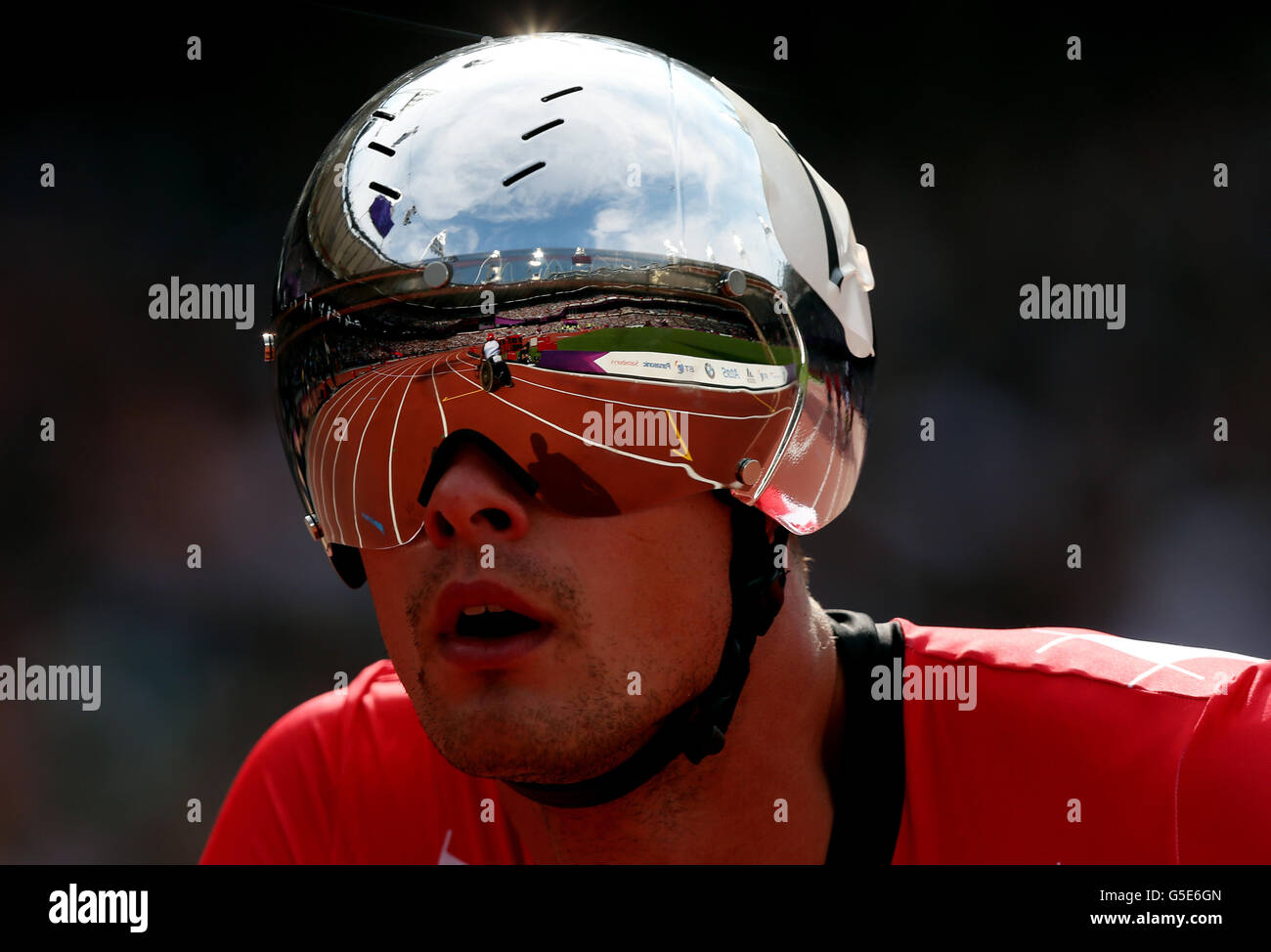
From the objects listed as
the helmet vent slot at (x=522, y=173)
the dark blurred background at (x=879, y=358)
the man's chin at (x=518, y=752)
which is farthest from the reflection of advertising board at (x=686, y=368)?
the dark blurred background at (x=879, y=358)

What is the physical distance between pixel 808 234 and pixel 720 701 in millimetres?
895

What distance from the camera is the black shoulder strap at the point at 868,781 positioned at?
96.0 inches

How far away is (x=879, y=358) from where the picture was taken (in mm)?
5902

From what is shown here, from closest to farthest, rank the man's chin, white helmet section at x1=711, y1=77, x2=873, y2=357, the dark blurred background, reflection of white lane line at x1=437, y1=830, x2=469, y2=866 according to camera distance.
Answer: the man's chin < white helmet section at x1=711, y1=77, x2=873, y2=357 < reflection of white lane line at x1=437, y1=830, x2=469, y2=866 < the dark blurred background

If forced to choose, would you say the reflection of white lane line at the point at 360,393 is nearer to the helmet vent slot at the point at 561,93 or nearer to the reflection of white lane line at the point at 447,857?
the helmet vent slot at the point at 561,93

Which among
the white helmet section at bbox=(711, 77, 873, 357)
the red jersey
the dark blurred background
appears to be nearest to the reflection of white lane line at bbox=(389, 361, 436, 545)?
the white helmet section at bbox=(711, 77, 873, 357)

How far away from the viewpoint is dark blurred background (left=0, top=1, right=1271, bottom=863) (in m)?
5.68

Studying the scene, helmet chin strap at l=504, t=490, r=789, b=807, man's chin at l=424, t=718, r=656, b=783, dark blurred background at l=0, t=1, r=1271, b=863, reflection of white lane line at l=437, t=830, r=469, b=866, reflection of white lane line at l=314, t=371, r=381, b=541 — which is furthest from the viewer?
dark blurred background at l=0, t=1, r=1271, b=863

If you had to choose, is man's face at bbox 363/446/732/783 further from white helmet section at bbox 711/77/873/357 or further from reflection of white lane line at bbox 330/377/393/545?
white helmet section at bbox 711/77/873/357

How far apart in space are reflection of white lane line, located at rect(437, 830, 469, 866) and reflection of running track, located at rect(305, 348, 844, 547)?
2.94 ft

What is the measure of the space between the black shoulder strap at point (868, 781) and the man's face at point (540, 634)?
49cm

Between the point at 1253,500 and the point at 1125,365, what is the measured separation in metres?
0.84
